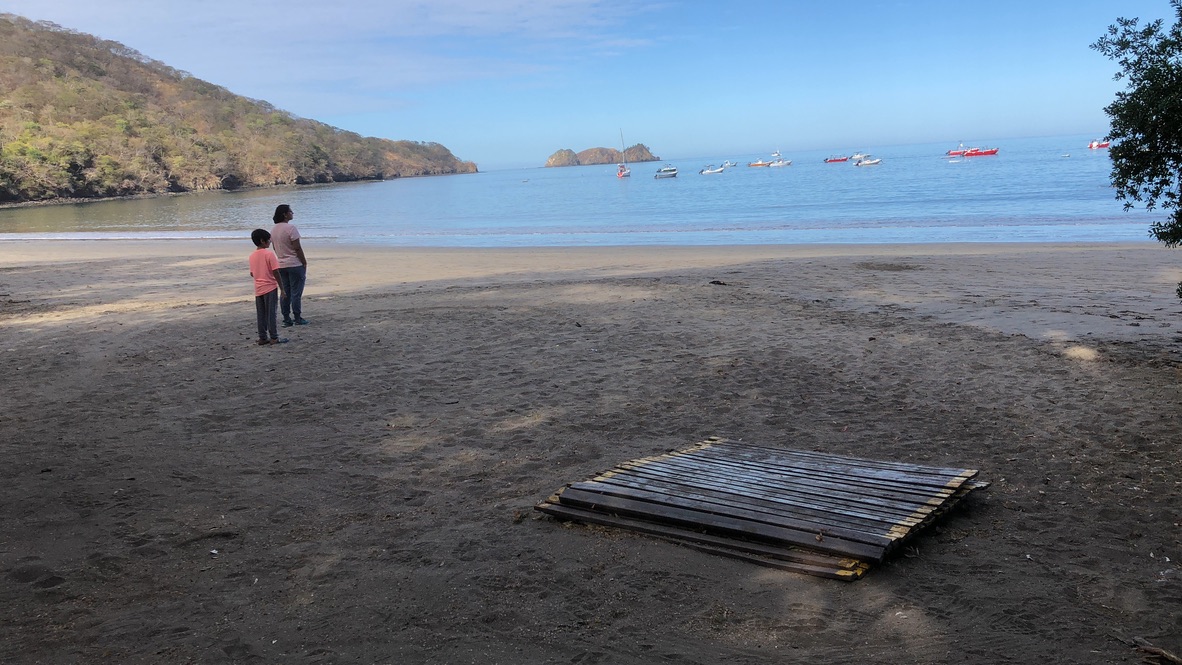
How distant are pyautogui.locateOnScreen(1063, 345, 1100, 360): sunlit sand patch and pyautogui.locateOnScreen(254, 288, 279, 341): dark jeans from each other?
8563 mm

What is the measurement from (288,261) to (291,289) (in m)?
0.53

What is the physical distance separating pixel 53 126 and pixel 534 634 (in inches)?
4710

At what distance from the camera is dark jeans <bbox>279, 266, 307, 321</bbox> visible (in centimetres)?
1060

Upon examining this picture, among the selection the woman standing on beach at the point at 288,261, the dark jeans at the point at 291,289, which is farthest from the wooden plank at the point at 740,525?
the dark jeans at the point at 291,289

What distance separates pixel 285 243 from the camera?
33.5 feet

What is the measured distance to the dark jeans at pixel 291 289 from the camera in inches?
417

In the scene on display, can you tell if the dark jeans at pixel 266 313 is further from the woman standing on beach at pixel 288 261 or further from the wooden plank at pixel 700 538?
the wooden plank at pixel 700 538

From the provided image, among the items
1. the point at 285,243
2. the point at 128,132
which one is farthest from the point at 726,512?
the point at 128,132

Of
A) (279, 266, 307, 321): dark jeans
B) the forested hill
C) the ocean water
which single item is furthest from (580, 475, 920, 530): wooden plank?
the forested hill

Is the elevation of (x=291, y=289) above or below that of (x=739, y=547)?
above

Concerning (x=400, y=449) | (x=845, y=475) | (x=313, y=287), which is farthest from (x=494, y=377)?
(x=313, y=287)

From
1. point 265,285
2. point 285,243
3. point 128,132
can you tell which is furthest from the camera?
point 128,132

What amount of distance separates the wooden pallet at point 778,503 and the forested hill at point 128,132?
91696 millimetres

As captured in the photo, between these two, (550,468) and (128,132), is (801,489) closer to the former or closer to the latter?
(550,468)
